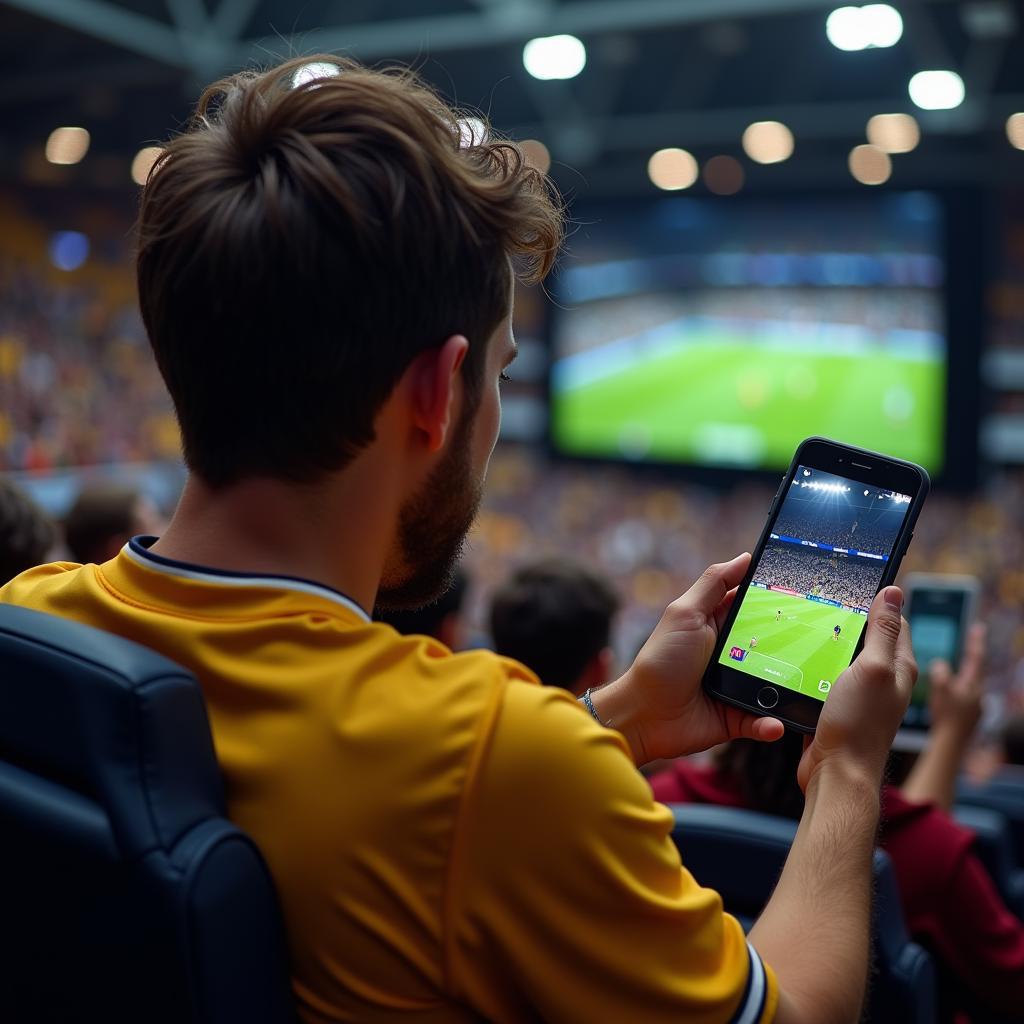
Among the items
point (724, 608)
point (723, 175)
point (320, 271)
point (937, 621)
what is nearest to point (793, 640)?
point (724, 608)

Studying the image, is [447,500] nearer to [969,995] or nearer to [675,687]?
[675,687]

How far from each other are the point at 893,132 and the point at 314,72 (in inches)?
429

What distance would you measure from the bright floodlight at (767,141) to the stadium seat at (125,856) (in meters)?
10.9

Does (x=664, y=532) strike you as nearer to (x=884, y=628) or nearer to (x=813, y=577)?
(x=813, y=577)

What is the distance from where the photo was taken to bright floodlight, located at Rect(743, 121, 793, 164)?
10.9 metres

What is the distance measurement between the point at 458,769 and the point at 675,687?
0.61m

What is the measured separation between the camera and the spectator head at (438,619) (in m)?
2.54

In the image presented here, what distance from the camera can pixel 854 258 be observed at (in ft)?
38.7

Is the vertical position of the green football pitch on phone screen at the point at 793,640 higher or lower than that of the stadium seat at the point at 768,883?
higher

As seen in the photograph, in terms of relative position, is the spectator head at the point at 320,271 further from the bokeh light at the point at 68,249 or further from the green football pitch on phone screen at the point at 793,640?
the bokeh light at the point at 68,249

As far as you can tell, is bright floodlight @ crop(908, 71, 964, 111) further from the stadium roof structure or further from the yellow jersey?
the yellow jersey

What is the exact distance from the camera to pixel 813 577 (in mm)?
1450

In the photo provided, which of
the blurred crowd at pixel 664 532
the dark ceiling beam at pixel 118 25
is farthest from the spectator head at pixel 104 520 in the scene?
the blurred crowd at pixel 664 532

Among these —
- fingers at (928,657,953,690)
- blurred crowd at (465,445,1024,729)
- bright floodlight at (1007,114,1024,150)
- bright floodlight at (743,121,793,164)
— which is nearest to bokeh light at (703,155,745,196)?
bright floodlight at (743,121,793,164)
